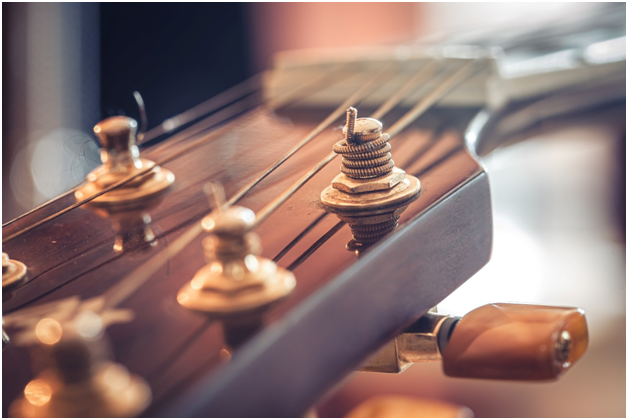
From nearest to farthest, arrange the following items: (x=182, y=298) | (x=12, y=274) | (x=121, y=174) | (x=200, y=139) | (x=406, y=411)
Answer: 1. (x=182, y=298)
2. (x=12, y=274)
3. (x=121, y=174)
4. (x=200, y=139)
5. (x=406, y=411)

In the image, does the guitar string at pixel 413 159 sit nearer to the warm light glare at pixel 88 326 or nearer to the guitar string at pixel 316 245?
the guitar string at pixel 316 245

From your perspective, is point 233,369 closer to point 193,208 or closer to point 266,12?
point 193,208

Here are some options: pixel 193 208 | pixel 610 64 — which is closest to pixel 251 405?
pixel 193 208

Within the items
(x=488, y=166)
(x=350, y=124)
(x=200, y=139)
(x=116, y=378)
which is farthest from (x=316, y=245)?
(x=488, y=166)

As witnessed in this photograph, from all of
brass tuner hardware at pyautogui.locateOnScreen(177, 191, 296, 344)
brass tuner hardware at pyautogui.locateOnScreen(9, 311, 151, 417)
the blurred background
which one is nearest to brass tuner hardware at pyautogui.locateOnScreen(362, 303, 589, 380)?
brass tuner hardware at pyautogui.locateOnScreen(177, 191, 296, 344)

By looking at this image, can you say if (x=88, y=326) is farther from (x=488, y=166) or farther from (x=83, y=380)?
→ (x=488, y=166)

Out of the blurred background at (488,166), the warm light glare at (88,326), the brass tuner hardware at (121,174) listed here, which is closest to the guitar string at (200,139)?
the brass tuner hardware at (121,174)

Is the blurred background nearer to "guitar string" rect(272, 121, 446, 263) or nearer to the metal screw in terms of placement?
"guitar string" rect(272, 121, 446, 263)
